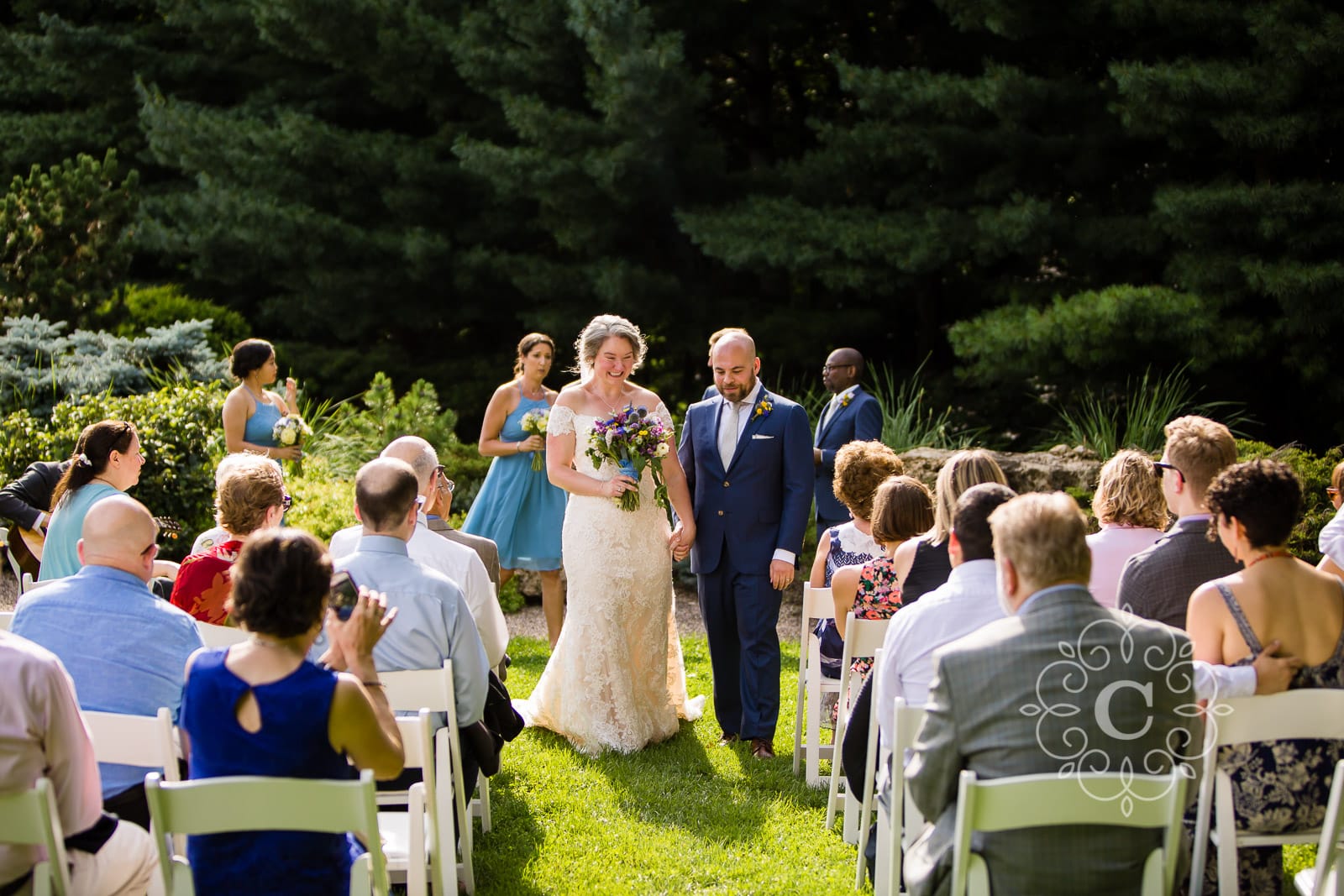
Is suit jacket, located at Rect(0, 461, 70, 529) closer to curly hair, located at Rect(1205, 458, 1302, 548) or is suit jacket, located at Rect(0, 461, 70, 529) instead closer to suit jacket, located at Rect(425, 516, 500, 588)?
suit jacket, located at Rect(425, 516, 500, 588)

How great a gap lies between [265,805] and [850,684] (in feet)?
8.78

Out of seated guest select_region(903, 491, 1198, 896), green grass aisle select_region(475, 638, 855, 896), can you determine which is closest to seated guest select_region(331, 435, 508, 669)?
green grass aisle select_region(475, 638, 855, 896)

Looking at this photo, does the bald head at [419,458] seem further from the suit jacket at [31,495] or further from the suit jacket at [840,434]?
the suit jacket at [840,434]

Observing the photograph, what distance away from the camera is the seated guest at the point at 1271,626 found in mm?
3473

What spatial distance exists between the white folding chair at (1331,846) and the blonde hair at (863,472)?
2.25 meters

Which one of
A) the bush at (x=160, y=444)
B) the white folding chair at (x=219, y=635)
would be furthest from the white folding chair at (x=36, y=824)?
the bush at (x=160, y=444)

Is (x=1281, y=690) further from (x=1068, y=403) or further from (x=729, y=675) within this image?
(x=1068, y=403)

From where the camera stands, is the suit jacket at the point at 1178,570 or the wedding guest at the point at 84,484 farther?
the wedding guest at the point at 84,484

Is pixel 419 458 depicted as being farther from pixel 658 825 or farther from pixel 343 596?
pixel 658 825

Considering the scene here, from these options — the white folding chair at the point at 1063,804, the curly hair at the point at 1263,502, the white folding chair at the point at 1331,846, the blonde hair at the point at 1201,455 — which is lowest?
the white folding chair at the point at 1331,846

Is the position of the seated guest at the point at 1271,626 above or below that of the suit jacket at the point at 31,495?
below

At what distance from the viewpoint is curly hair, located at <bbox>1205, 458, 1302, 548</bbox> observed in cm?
349

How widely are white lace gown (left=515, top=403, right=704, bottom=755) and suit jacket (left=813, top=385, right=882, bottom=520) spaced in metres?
2.27

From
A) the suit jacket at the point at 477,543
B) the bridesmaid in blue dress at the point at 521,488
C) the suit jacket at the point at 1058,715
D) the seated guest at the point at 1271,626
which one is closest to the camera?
the suit jacket at the point at 1058,715
